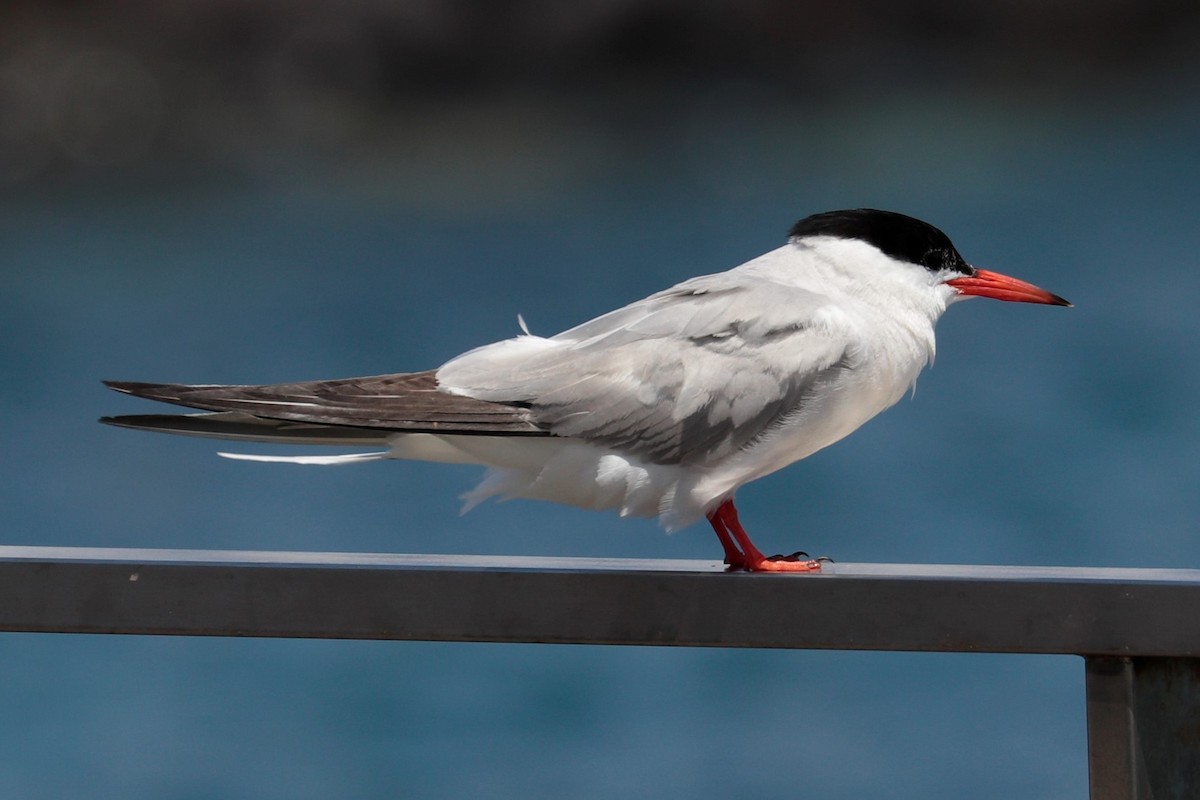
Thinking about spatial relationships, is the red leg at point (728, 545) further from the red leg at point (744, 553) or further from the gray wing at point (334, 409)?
the gray wing at point (334, 409)

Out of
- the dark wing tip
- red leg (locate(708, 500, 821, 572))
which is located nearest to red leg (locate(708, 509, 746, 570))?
red leg (locate(708, 500, 821, 572))

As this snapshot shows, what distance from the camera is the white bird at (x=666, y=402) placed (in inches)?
48.8

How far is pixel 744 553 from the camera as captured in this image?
132 centimetres

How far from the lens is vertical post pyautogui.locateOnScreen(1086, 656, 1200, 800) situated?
98 centimetres

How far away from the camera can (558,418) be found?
125cm

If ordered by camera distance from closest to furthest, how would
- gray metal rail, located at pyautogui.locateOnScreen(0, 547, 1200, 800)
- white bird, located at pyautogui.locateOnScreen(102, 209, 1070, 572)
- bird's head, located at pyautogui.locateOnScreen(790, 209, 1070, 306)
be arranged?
gray metal rail, located at pyautogui.locateOnScreen(0, 547, 1200, 800) → white bird, located at pyautogui.locateOnScreen(102, 209, 1070, 572) → bird's head, located at pyautogui.locateOnScreen(790, 209, 1070, 306)

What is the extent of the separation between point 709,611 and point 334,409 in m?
0.38

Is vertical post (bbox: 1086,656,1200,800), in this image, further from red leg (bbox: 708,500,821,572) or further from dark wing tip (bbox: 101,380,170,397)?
dark wing tip (bbox: 101,380,170,397)

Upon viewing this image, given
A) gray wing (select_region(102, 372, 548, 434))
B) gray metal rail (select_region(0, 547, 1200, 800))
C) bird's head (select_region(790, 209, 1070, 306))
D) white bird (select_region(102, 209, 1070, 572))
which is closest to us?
gray metal rail (select_region(0, 547, 1200, 800))

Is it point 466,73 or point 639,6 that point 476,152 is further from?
point 639,6

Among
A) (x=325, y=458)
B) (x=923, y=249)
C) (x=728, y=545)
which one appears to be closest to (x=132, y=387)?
(x=325, y=458)

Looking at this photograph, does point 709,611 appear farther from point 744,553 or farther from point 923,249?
point 923,249

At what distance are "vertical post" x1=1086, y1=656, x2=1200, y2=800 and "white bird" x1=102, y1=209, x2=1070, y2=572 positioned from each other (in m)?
0.36

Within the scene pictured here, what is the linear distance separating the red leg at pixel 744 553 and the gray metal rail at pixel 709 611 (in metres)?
0.29
